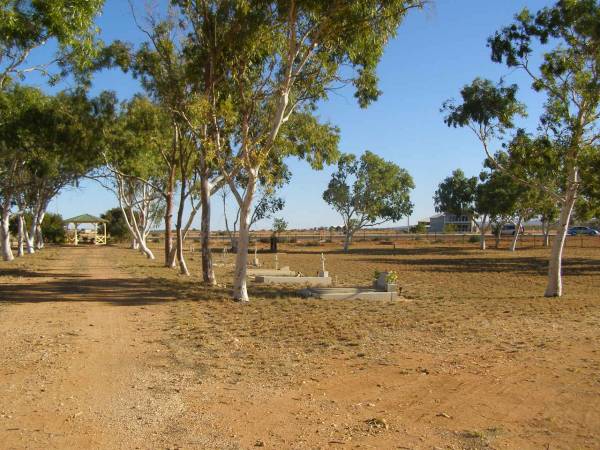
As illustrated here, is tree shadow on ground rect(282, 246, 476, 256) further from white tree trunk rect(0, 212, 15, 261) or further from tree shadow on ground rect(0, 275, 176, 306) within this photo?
tree shadow on ground rect(0, 275, 176, 306)

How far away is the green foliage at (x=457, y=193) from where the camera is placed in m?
62.9

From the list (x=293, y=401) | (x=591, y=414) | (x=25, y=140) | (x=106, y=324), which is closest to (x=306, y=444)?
(x=293, y=401)

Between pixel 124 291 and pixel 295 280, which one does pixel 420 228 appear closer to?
pixel 295 280

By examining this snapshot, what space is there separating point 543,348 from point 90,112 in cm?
1959

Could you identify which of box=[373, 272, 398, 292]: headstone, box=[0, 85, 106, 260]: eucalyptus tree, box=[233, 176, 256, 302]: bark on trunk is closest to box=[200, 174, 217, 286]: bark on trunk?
box=[233, 176, 256, 302]: bark on trunk

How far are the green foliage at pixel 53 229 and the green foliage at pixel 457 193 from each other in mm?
47055

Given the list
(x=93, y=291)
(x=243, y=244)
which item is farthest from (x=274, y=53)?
(x=93, y=291)

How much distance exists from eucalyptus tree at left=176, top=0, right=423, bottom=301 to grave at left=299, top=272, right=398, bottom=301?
2.50m

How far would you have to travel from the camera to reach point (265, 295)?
59.5 ft

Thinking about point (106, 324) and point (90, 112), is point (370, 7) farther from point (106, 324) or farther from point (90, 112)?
point (90, 112)

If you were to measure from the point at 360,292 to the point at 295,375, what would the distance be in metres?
9.63

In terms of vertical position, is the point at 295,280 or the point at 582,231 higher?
the point at 582,231

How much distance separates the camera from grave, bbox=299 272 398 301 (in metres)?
17.2

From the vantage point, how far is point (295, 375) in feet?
26.5
